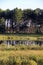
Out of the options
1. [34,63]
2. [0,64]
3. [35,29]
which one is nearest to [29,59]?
[34,63]

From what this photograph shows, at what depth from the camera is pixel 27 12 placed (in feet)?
227

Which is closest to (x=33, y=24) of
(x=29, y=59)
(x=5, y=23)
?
(x=5, y=23)

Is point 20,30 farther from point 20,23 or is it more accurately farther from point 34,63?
point 34,63

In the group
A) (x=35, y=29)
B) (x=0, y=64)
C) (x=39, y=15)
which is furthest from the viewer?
(x=39, y=15)

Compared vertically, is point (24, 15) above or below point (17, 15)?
below

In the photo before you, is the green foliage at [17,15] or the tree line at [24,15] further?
the tree line at [24,15]

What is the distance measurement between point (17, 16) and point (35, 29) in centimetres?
476

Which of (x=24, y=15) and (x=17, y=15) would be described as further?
Answer: (x=24, y=15)

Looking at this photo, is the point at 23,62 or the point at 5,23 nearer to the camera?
the point at 23,62

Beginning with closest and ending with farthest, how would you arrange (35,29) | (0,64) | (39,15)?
(0,64) → (35,29) → (39,15)

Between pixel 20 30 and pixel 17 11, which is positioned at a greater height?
pixel 17 11

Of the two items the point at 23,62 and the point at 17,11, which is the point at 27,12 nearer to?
the point at 17,11

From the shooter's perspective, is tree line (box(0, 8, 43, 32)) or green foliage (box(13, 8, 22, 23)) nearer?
green foliage (box(13, 8, 22, 23))

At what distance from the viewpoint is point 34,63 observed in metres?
20.3
